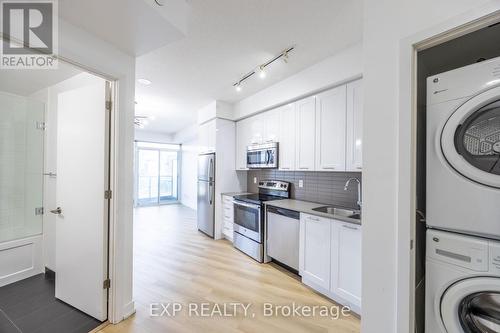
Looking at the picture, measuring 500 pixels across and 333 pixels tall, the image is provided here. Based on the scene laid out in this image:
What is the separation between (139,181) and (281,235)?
20.6ft

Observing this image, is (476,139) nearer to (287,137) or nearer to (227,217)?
(287,137)

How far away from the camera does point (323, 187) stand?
310 cm

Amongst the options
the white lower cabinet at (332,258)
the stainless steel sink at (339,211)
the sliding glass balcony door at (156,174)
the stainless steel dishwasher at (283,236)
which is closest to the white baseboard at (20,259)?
the stainless steel dishwasher at (283,236)

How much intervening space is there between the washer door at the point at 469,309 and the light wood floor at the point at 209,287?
3.06 feet

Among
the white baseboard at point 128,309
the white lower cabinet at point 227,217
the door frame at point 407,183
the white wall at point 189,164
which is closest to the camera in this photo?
the door frame at point 407,183

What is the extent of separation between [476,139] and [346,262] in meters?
1.49

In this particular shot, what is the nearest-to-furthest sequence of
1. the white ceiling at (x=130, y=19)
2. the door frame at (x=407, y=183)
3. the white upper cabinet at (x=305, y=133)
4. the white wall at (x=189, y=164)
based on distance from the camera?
the door frame at (x=407, y=183)
the white ceiling at (x=130, y=19)
the white upper cabinet at (x=305, y=133)
the white wall at (x=189, y=164)

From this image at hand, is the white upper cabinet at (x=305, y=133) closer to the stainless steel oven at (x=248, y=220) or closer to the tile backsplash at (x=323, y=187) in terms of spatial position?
the tile backsplash at (x=323, y=187)

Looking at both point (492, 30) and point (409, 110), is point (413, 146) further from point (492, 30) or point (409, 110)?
point (492, 30)

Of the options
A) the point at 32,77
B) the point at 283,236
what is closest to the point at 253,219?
the point at 283,236

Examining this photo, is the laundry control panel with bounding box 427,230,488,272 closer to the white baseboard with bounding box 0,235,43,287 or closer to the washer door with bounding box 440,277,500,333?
the washer door with bounding box 440,277,500,333

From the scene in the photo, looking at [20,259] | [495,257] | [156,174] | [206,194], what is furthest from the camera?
[156,174]

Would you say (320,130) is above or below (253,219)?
above

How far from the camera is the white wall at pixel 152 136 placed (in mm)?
7340
